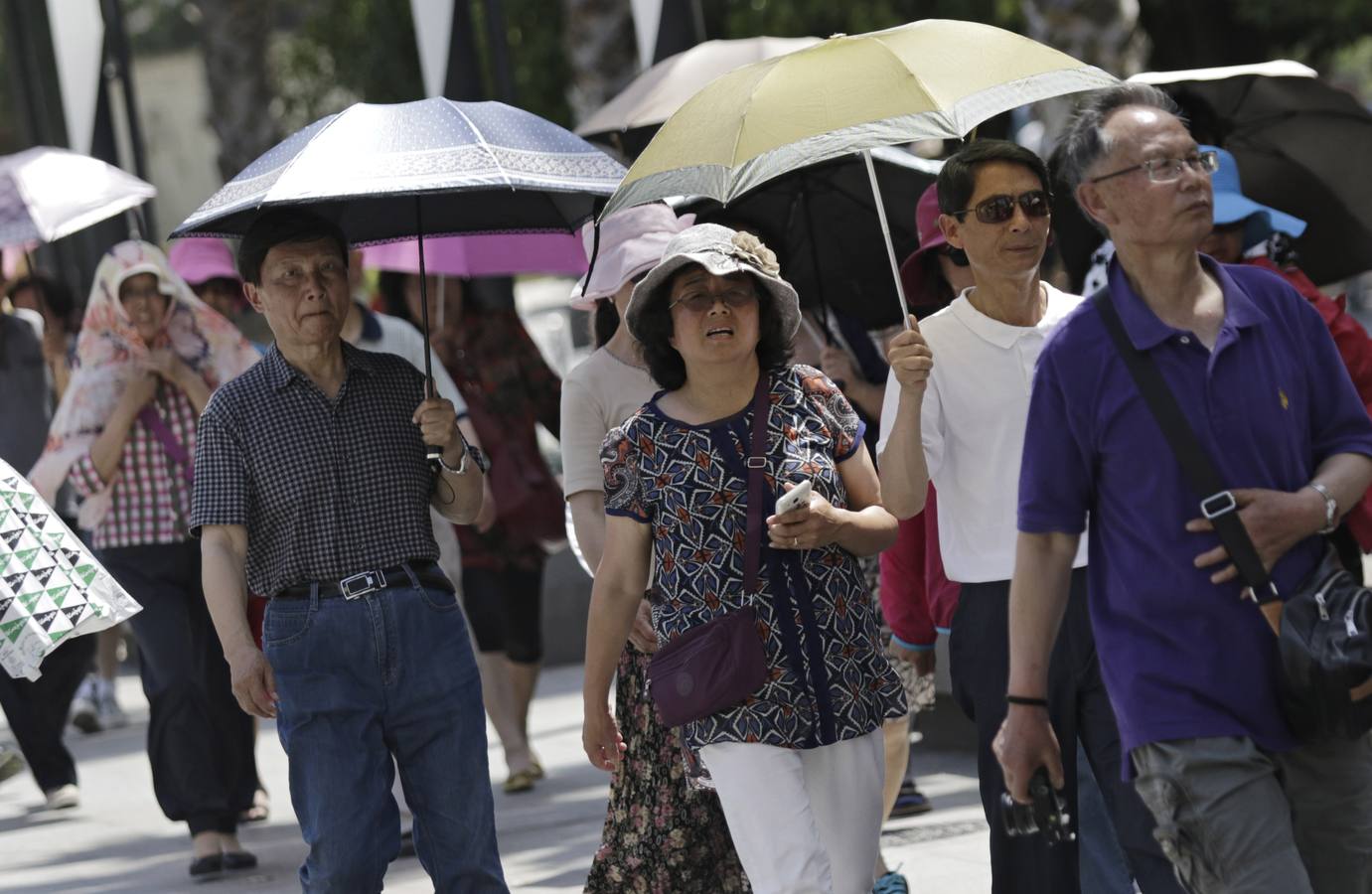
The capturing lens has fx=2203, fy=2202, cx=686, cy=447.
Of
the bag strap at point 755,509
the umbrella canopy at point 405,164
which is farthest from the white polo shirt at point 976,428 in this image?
the umbrella canopy at point 405,164

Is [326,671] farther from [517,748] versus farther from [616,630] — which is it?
[517,748]

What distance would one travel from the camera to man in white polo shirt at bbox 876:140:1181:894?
4754 mm

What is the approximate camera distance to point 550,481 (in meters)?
8.66

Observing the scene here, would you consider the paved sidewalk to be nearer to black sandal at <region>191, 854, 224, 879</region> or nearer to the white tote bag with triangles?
black sandal at <region>191, 854, 224, 879</region>

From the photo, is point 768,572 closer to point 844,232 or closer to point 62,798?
point 844,232

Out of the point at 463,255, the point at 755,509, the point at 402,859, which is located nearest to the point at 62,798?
the point at 402,859

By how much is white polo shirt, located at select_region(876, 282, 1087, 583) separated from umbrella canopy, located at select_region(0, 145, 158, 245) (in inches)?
179

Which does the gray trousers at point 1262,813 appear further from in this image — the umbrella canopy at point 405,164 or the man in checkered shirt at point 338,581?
the umbrella canopy at point 405,164

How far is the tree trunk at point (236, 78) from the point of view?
22562 millimetres

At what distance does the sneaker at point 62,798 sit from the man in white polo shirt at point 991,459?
5.44 metres

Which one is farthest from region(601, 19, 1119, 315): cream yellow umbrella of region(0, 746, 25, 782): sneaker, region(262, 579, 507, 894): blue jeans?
region(0, 746, 25, 782): sneaker

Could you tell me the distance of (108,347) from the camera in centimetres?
761

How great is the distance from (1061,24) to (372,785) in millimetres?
10889

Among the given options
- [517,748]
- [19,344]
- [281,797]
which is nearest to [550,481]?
[517,748]
